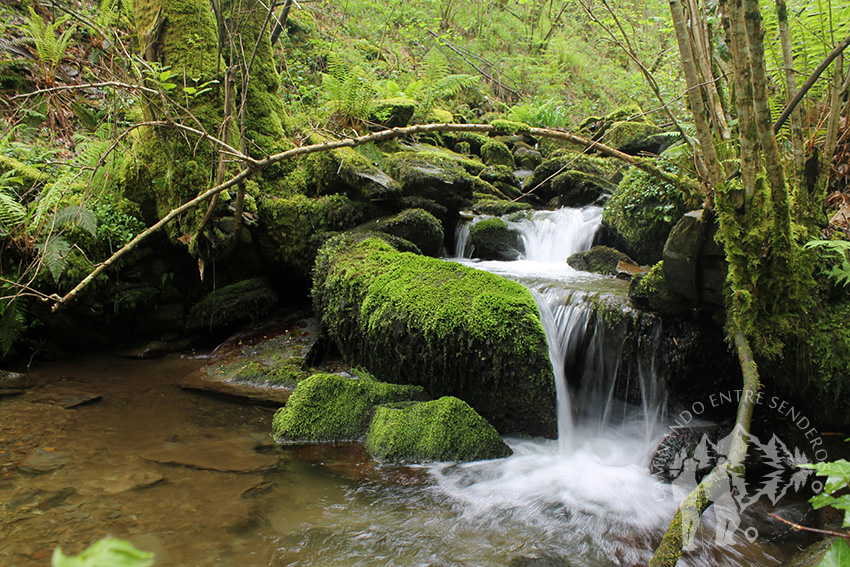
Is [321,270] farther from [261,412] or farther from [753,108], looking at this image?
[753,108]

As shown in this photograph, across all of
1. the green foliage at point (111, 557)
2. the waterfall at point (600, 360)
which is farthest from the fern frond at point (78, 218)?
the green foliage at point (111, 557)

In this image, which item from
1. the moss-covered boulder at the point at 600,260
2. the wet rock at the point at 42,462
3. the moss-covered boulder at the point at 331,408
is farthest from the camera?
the moss-covered boulder at the point at 600,260

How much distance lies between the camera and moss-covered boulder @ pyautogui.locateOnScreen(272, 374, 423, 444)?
3.97 m

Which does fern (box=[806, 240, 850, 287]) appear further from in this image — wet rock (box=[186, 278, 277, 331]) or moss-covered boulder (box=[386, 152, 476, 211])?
wet rock (box=[186, 278, 277, 331])

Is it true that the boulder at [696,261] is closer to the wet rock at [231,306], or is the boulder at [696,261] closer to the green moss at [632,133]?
the wet rock at [231,306]

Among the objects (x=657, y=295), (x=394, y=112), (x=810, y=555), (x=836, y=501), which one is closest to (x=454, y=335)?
(x=657, y=295)

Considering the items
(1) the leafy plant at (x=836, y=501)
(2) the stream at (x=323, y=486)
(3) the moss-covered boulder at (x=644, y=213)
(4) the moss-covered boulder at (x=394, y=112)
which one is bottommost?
(2) the stream at (x=323, y=486)

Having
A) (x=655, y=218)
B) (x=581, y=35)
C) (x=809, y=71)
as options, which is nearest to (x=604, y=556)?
(x=809, y=71)

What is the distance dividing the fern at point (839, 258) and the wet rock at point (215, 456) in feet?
13.1

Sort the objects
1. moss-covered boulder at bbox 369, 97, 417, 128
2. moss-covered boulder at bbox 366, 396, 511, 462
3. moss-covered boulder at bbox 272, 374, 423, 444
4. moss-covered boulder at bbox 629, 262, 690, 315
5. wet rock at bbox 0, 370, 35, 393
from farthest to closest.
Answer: moss-covered boulder at bbox 369, 97, 417, 128 → wet rock at bbox 0, 370, 35, 393 → moss-covered boulder at bbox 629, 262, 690, 315 → moss-covered boulder at bbox 272, 374, 423, 444 → moss-covered boulder at bbox 366, 396, 511, 462

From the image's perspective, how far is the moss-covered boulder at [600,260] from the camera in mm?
6262

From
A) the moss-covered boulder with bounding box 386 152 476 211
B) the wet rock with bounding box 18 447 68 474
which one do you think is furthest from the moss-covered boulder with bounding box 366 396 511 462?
the moss-covered boulder with bounding box 386 152 476 211

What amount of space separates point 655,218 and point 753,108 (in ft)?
9.88

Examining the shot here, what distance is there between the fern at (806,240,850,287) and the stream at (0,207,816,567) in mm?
1383
